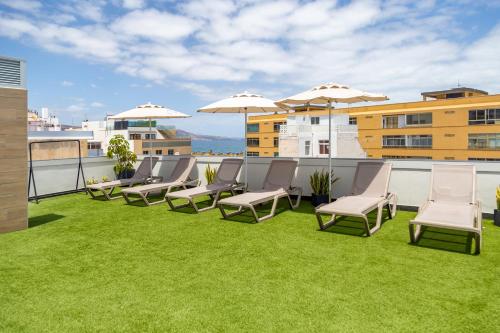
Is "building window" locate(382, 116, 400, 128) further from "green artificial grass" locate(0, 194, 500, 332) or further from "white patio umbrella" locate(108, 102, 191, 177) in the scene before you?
"green artificial grass" locate(0, 194, 500, 332)

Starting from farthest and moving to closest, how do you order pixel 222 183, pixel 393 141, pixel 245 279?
pixel 393 141, pixel 222 183, pixel 245 279

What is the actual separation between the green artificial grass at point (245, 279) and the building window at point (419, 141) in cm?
6133

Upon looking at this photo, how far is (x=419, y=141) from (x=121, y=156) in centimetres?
6108

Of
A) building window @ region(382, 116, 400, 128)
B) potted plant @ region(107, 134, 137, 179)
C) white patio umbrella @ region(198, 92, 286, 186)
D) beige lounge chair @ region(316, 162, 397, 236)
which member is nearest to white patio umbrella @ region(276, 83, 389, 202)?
white patio umbrella @ region(198, 92, 286, 186)

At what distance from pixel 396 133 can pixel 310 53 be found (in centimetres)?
3735

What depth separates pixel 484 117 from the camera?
56.6m

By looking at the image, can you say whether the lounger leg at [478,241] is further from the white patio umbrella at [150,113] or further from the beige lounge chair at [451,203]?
the white patio umbrella at [150,113]

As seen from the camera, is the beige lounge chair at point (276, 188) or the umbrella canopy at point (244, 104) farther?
the umbrella canopy at point (244, 104)

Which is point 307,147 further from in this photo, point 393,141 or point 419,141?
point 419,141

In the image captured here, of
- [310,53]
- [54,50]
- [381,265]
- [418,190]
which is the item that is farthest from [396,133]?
[381,265]

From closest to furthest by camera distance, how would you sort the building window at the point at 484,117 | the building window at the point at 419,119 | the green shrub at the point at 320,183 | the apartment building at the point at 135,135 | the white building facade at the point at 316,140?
the green shrub at the point at 320,183, the white building facade at the point at 316,140, the building window at the point at 484,117, the building window at the point at 419,119, the apartment building at the point at 135,135

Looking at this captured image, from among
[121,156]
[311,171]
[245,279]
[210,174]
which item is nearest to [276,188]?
[311,171]

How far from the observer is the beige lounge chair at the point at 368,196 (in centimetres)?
642

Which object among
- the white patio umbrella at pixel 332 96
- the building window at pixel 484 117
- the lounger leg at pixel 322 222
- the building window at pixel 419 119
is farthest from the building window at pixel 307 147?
the lounger leg at pixel 322 222
